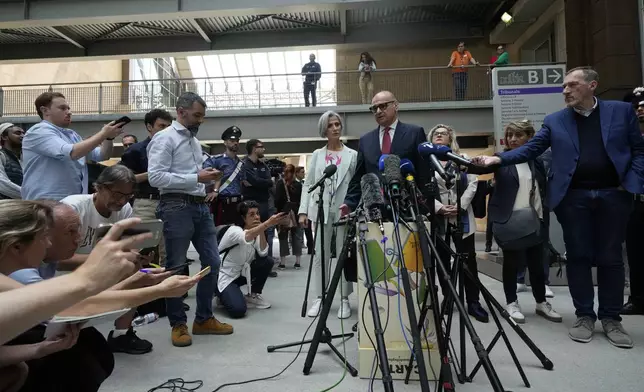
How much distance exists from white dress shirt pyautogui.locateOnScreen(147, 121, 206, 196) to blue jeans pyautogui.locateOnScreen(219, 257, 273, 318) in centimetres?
110

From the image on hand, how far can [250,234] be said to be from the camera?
3.68 meters

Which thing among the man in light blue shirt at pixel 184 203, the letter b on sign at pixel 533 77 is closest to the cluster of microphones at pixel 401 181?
the man in light blue shirt at pixel 184 203

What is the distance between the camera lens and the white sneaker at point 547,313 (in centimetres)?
335

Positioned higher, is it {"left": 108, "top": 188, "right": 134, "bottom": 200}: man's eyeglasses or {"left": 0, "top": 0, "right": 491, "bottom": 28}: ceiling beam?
{"left": 0, "top": 0, "right": 491, "bottom": 28}: ceiling beam

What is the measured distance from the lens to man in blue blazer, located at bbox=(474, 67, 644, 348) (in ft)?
9.41

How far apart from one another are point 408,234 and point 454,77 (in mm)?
9928

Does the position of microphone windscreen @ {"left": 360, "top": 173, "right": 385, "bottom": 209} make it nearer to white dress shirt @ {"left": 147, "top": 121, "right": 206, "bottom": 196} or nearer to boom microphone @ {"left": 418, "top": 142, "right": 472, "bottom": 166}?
boom microphone @ {"left": 418, "top": 142, "right": 472, "bottom": 166}

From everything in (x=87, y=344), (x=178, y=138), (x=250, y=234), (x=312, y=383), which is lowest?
(x=312, y=383)

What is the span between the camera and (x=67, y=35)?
13.3 m

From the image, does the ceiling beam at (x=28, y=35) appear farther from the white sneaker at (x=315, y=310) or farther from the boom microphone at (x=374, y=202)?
the boom microphone at (x=374, y=202)

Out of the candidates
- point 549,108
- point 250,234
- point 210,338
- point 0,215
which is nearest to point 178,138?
point 250,234

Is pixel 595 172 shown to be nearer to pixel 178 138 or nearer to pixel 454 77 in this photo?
pixel 178 138

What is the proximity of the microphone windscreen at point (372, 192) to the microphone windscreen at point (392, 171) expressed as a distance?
0.46 feet

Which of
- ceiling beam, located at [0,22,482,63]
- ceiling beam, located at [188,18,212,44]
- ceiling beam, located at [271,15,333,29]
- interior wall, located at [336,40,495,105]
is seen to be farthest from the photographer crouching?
ceiling beam, located at [0,22,482,63]
